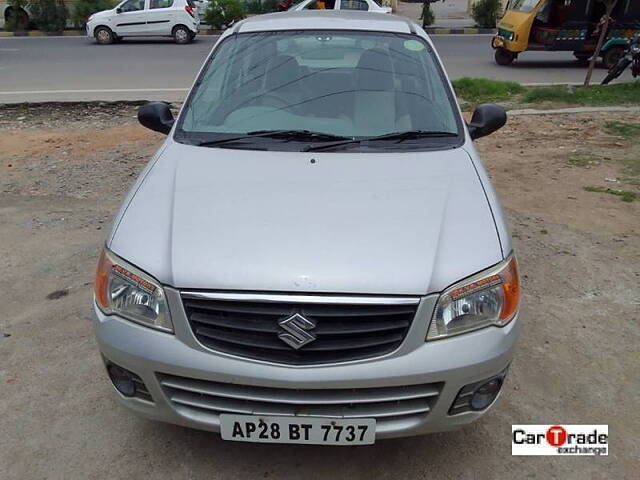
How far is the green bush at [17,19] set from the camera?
21500 mm

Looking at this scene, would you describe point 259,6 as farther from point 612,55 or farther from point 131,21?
point 612,55

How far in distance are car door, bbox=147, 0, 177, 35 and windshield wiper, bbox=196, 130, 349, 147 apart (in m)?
16.3

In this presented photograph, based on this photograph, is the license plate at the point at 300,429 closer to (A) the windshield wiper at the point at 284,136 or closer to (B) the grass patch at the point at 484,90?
(A) the windshield wiper at the point at 284,136

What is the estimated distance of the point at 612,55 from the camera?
44.8 ft

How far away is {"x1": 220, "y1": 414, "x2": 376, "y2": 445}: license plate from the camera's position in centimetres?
213

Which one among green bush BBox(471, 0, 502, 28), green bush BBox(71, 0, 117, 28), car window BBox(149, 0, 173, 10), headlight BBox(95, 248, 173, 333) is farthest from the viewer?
green bush BBox(471, 0, 502, 28)

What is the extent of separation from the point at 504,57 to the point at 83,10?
15476mm

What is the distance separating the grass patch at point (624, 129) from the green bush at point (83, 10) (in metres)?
19.3

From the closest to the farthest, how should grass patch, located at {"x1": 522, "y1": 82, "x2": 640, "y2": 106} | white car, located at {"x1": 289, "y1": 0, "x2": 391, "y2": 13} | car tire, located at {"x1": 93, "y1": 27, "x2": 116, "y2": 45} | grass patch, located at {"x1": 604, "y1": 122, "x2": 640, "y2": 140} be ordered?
grass patch, located at {"x1": 604, "y1": 122, "x2": 640, "y2": 140}
grass patch, located at {"x1": 522, "y1": 82, "x2": 640, "y2": 106}
white car, located at {"x1": 289, "y1": 0, "x2": 391, "y2": 13}
car tire, located at {"x1": 93, "y1": 27, "x2": 116, "y2": 45}

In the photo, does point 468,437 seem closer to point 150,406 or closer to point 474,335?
point 474,335

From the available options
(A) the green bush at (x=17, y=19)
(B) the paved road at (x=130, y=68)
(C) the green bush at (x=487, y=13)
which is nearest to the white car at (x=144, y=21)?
(B) the paved road at (x=130, y=68)

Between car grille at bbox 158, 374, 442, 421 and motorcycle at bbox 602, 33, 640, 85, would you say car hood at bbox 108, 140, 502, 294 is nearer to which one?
car grille at bbox 158, 374, 442, 421

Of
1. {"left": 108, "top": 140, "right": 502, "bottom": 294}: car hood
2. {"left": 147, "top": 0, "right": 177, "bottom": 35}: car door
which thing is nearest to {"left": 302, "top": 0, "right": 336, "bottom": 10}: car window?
{"left": 147, "top": 0, "right": 177, "bottom": 35}: car door

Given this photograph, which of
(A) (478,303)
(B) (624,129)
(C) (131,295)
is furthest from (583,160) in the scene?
(C) (131,295)
